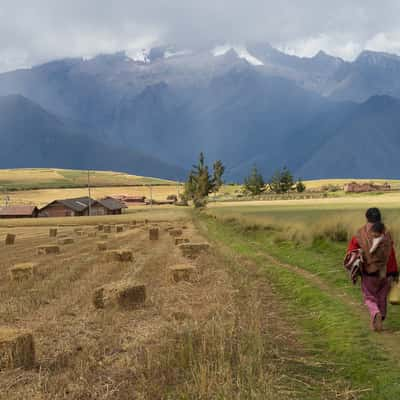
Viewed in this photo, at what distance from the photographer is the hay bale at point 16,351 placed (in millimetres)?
8570

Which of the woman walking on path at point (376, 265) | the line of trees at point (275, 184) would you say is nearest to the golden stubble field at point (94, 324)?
Answer: the woman walking on path at point (376, 265)

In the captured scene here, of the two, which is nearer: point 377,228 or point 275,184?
point 377,228

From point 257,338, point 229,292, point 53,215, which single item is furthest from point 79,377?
point 53,215

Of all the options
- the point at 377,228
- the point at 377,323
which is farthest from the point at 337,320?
the point at 377,228

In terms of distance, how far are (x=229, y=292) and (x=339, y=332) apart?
14.2 ft

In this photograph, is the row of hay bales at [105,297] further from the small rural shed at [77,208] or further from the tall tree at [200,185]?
the tall tree at [200,185]

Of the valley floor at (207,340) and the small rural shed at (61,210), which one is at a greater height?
the small rural shed at (61,210)

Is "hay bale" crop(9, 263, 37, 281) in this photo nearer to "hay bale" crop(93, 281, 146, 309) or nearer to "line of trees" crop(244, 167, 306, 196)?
"hay bale" crop(93, 281, 146, 309)

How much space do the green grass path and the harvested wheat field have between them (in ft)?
1.72

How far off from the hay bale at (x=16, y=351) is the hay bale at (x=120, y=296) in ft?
14.4

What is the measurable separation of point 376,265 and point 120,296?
607cm

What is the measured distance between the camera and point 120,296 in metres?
13.3

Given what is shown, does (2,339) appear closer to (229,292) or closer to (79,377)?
(79,377)

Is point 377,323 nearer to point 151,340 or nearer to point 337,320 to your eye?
point 337,320
